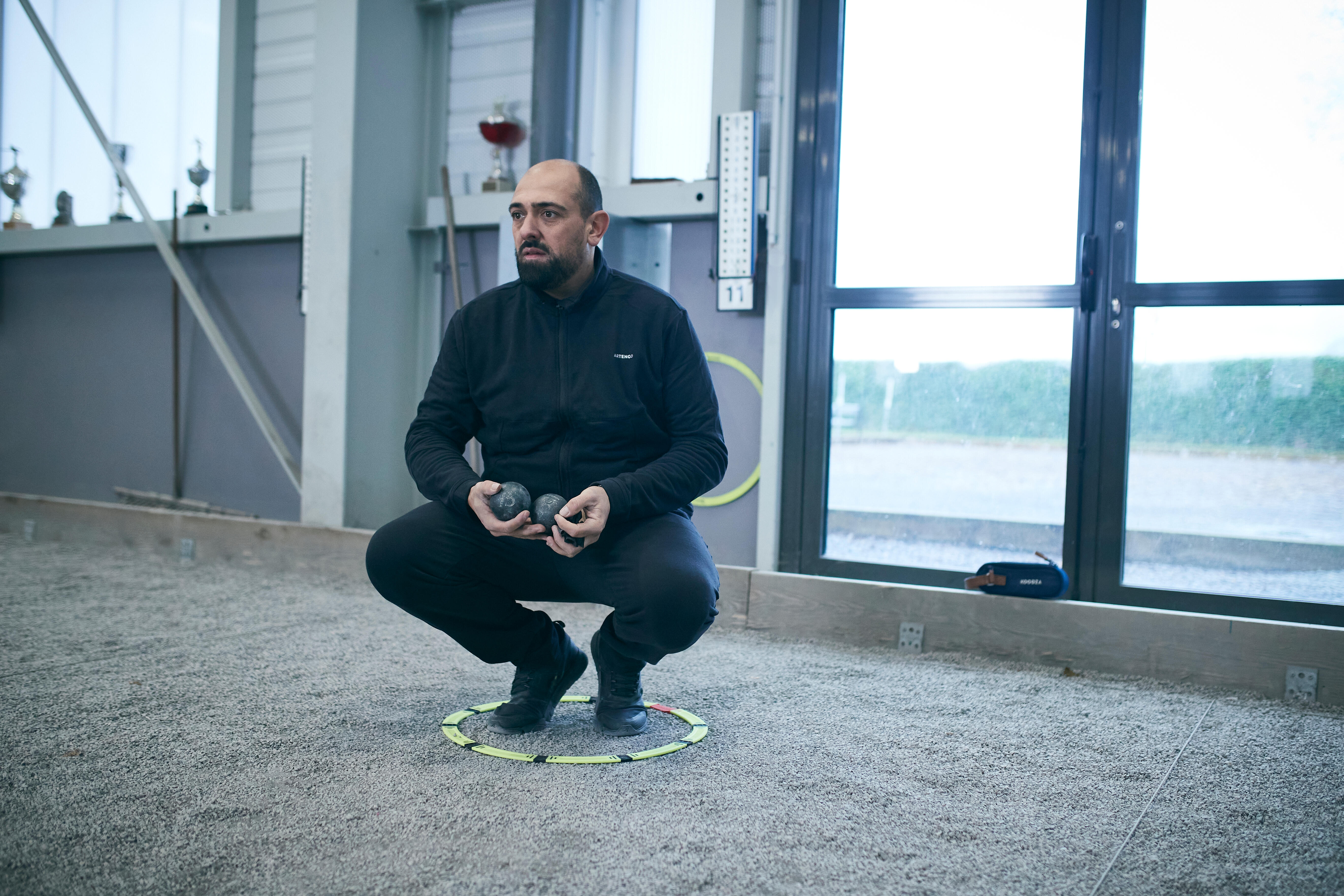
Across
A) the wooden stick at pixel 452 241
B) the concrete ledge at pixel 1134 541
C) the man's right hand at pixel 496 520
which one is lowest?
the concrete ledge at pixel 1134 541

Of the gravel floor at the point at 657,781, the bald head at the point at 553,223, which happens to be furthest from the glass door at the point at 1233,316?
the bald head at the point at 553,223

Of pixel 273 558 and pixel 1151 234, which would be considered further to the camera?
pixel 273 558

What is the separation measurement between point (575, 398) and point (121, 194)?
165 inches

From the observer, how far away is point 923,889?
1.25 meters

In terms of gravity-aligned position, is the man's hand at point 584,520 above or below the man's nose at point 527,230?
below

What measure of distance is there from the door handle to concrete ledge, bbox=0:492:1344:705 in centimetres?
92

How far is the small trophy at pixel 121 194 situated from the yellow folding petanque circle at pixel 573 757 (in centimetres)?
394

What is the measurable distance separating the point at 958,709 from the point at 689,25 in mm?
2659

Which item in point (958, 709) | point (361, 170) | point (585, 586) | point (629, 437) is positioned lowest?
point (958, 709)

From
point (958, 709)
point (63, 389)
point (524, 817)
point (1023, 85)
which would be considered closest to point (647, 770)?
point (524, 817)

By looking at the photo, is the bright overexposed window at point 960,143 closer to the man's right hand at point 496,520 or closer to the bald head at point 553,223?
the bald head at point 553,223

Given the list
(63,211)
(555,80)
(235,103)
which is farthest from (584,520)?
(63,211)

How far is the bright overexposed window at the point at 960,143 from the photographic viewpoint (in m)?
3.01

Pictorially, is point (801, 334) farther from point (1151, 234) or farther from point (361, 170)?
point (361, 170)
